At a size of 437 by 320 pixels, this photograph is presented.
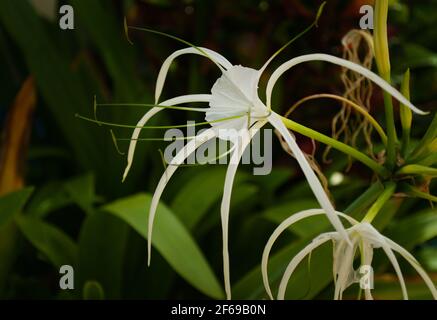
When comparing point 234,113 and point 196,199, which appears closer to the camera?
point 234,113

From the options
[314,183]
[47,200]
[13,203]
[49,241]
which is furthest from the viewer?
[47,200]

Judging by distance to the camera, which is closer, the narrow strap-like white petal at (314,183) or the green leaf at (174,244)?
the narrow strap-like white petal at (314,183)

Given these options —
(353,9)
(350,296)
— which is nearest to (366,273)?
(350,296)

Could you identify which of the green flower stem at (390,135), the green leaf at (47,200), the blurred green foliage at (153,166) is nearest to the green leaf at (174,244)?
the blurred green foliage at (153,166)

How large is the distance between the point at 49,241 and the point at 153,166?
0.88 ft

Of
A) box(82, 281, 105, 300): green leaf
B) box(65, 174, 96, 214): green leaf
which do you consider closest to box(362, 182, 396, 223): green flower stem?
box(82, 281, 105, 300): green leaf

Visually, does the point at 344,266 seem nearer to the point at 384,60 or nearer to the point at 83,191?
the point at 384,60

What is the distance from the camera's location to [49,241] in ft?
2.09

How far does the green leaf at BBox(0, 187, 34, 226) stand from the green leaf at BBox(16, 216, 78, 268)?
80mm

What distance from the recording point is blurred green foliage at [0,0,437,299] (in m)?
0.61

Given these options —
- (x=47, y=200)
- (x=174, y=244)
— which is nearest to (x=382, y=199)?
(x=174, y=244)

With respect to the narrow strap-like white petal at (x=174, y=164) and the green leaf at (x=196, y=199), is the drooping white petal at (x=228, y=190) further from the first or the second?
the green leaf at (x=196, y=199)

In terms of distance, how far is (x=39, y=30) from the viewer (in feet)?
2.86

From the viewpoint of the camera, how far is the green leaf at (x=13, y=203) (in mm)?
524
